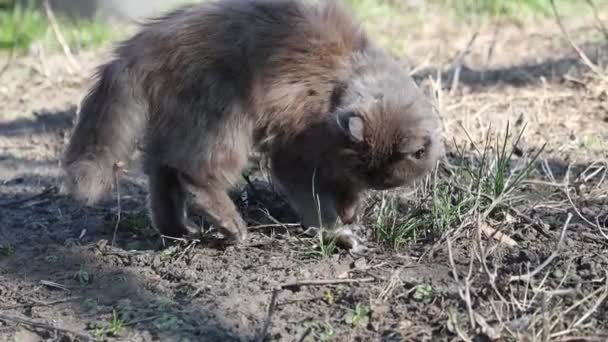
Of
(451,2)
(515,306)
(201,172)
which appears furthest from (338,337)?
(451,2)

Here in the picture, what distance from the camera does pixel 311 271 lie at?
4406 mm

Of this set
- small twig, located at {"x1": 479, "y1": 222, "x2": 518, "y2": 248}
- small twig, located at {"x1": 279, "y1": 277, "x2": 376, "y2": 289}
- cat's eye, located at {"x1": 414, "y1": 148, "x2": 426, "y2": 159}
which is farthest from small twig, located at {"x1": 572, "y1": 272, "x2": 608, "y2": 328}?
cat's eye, located at {"x1": 414, "y1": 148, "x2": 426, "y2": 159}

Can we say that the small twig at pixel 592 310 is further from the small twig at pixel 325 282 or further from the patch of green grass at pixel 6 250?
the patch of green grass at pixel 6 250

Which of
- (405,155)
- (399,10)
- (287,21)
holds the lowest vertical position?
(399,10)

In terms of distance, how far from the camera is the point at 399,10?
419 inches

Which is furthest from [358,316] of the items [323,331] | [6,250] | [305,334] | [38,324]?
[6,250]

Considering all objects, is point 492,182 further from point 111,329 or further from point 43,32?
point 43,32

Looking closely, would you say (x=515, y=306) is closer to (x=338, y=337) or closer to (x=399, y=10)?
(x=338, y=337)

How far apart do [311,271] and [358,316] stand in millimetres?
515

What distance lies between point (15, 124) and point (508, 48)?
445 centimetres

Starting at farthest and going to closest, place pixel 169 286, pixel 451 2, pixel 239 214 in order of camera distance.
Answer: pixel 451 2 → pixel 239 214 → pixel 169 286

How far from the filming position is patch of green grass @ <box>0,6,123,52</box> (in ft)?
30.7

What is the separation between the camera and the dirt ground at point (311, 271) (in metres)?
3.89

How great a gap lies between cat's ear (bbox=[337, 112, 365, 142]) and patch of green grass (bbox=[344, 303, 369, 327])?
3.29ft
